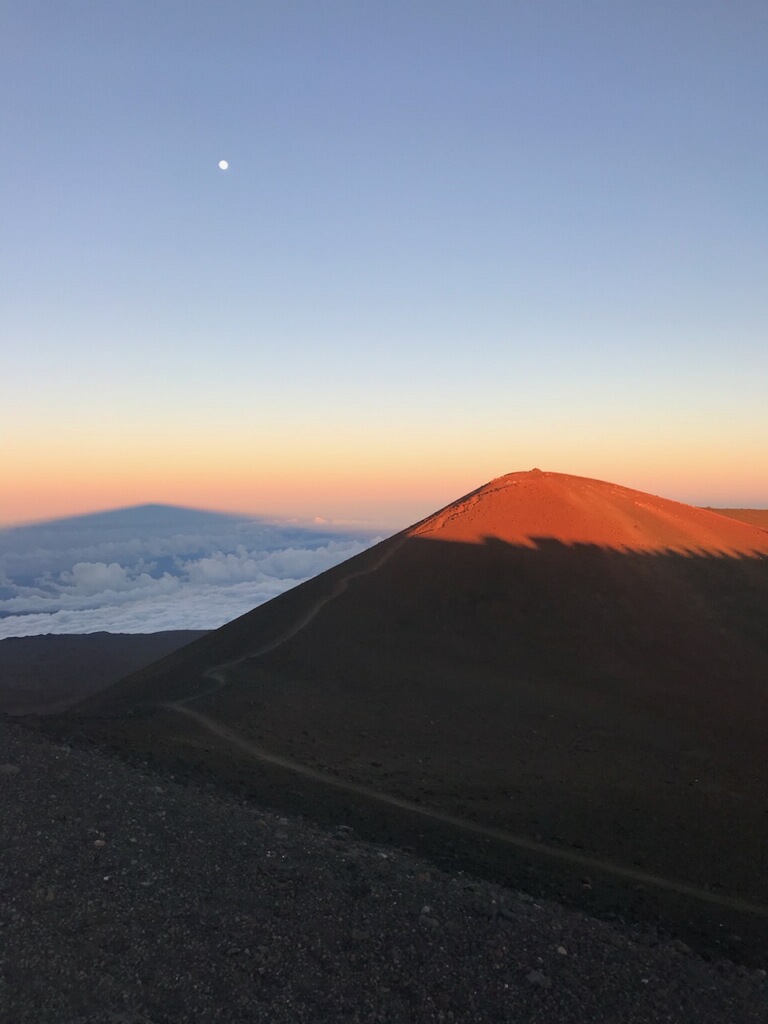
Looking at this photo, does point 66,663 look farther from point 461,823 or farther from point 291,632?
point 461,823

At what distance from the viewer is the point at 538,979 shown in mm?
7293

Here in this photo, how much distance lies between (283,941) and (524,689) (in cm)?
1484

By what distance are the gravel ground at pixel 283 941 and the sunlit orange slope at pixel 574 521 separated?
22783mm

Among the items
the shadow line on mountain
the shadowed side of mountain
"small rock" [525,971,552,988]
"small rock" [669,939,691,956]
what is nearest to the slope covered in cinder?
the shadow line on mountain

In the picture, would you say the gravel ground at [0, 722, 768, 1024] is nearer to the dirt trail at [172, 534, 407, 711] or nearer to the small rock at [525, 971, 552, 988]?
Answer: the small rock at [525, 971, 552, 988]

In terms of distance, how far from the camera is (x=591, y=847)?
12.5m

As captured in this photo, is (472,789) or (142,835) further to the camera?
(472,789)

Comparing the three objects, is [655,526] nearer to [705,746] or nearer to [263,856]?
[705,746]

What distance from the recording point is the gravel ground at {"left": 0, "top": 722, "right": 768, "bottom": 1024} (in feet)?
21.9

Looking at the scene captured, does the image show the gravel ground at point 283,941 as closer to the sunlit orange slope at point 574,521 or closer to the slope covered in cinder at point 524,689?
the slope covered in cinder at point 524,689

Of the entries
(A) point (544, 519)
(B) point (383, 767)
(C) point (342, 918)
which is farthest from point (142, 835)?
(A) point (544, 519)

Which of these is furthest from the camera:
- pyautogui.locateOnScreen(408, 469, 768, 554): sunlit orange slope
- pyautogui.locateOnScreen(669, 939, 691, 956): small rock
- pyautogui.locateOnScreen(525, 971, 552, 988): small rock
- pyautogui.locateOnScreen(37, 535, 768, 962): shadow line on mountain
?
pyautogui.locateOnScreen(408, 469, 768, 554): sunlit orange slope

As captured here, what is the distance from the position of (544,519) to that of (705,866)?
21269 mm

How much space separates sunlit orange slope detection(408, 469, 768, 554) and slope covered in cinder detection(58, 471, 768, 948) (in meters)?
0.14
